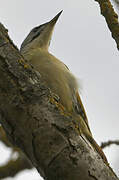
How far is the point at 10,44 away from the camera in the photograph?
6.96 feet

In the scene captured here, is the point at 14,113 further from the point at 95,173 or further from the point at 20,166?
the point at 20,166

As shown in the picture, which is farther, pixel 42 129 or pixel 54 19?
pixel 54 19

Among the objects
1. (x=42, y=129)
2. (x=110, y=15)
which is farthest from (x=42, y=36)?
(x=42, y=129)

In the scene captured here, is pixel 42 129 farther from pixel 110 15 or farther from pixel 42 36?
pixel 42 36

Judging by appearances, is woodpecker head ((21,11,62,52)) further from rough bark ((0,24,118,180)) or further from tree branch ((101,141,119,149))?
rough bark ((0,24,118,180))

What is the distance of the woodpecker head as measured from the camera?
5023 millimetres

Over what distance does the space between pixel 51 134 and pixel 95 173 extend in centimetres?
30

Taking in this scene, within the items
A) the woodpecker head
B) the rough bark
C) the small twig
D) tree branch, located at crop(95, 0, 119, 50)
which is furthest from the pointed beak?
the rough bark

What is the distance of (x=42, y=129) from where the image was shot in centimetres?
174

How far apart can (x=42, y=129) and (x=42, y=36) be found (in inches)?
145

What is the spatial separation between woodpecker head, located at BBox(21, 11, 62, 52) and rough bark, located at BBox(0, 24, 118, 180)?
3.01 meters

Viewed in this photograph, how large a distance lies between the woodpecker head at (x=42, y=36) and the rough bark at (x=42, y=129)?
9.88 feet

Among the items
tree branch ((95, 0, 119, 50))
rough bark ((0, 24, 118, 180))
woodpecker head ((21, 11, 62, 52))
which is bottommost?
rough bark ((0, 24, 118, 180))

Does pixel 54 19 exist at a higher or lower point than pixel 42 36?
higher
